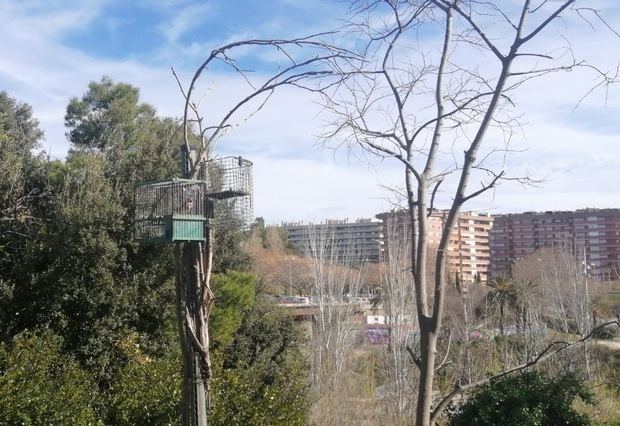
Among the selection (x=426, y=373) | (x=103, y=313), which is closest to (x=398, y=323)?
(x=103, y=313)

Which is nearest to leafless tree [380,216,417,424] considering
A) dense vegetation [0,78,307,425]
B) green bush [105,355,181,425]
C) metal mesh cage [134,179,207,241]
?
dense vegetation [0,78,307,425]

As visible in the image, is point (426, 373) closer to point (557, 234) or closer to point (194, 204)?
point (194, 204)

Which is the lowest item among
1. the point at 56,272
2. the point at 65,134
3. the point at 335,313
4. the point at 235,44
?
the point at 335,313

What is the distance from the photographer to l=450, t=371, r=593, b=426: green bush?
6.00 meters

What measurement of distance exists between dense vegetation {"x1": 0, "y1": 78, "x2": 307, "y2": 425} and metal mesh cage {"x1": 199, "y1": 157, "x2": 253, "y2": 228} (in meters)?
1.68

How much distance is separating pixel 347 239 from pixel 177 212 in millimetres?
18379

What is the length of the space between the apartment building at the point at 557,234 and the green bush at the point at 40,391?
27139 millimetres

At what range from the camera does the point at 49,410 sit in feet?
16.4

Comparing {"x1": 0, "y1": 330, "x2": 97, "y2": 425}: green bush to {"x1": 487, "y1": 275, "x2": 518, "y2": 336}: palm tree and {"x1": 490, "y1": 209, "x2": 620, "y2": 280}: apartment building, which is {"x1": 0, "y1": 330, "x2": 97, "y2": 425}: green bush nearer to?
{"x1": 487, "y1": 275, "x2": 518, "y2": 336}: palm tree

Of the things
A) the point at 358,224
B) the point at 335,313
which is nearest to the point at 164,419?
the point at 335,313

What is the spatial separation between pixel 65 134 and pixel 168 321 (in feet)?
35.8

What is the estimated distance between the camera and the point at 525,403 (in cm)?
603

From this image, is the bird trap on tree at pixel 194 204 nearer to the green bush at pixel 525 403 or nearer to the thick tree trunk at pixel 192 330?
the thick tree trunk at pixel 192 330

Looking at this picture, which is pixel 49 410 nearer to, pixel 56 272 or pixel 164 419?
pixel 164 419
